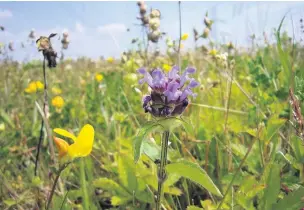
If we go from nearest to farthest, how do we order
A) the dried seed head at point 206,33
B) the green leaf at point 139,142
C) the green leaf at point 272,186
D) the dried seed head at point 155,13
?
the green leaf at point 139,142 < the green leaf at point 272,186 < the dried seed head at point 155,13 < the dried seed head at point 206,33

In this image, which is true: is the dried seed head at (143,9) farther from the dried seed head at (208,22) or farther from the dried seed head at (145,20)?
the dried seed head at (208,22)

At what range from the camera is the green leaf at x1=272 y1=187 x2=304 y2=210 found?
84cm

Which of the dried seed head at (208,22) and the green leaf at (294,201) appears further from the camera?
the dried seed head at (208,22)

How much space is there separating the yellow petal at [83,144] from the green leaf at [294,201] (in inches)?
17.1

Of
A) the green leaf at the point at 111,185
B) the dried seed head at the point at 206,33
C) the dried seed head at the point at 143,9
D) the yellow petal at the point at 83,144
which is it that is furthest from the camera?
the dried seed head at the point at 143,9

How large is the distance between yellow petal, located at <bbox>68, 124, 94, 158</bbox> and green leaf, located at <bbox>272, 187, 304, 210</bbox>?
434mm

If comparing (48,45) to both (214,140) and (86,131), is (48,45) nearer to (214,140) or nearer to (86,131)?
(86,131)

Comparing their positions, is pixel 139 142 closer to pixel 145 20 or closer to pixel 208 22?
A: pixel 208 22

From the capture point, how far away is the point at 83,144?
79cm

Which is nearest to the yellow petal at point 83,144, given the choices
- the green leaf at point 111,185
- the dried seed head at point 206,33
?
the green leaf at point 111,185

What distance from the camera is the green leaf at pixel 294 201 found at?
0.84 m

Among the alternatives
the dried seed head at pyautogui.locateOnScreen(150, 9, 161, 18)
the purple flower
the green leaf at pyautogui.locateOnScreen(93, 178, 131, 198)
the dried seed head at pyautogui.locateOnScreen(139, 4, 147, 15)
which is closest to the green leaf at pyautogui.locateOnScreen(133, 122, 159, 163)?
the purple flower

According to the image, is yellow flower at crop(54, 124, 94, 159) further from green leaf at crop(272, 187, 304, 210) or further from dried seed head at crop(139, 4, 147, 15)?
dried seed head at crop(139, 4, 147, 15)

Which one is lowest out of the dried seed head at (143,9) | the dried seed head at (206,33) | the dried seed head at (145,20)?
the dried seed head at (206,33)
